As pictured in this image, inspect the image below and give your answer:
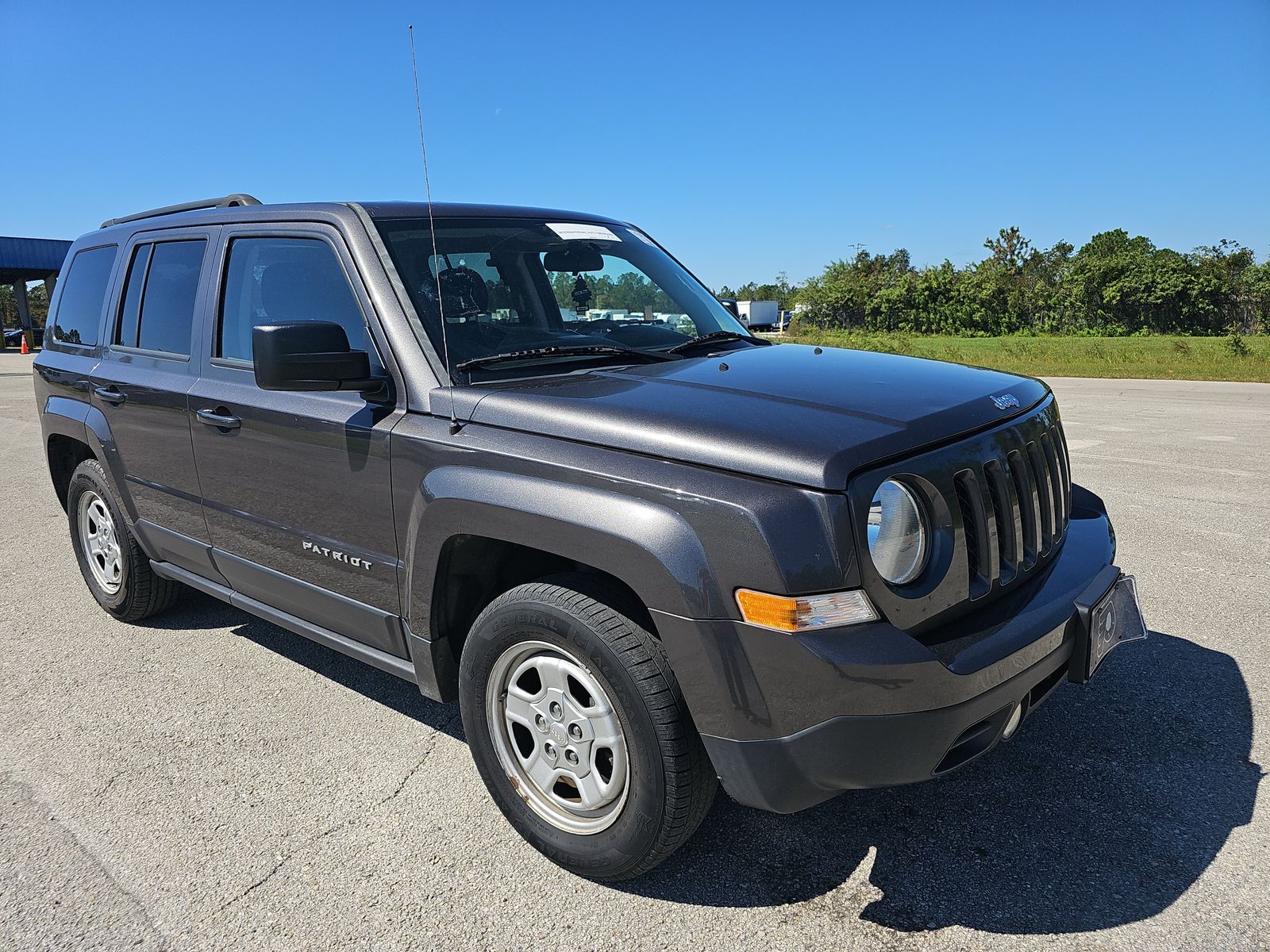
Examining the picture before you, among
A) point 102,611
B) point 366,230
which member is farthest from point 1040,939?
point 102,611

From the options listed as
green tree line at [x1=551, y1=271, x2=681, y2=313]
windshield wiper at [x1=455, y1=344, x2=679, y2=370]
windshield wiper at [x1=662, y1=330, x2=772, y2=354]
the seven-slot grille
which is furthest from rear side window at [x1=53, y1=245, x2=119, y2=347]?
the seven-slot grille

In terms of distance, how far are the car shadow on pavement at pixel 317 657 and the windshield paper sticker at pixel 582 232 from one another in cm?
188

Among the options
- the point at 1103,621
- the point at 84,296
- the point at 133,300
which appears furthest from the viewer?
the point at 84,296

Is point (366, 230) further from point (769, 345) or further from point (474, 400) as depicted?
point (769, 345)

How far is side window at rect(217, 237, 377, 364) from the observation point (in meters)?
2.98

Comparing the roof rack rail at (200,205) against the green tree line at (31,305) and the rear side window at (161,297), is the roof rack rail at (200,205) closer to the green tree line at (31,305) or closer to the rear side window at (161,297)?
the rear side window at (161,297)

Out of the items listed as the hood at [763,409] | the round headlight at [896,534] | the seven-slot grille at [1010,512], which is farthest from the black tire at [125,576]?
the seven-slot grille at [1010,512]

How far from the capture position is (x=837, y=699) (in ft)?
6.45

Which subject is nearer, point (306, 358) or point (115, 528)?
point (306, 358)

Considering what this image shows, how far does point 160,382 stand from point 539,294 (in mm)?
1754

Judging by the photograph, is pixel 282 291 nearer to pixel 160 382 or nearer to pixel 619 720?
pixel 160 382

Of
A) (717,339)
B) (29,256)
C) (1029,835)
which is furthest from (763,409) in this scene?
(29,256)

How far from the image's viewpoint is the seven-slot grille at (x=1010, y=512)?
88.9 inches

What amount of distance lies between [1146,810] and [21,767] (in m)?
3.85
